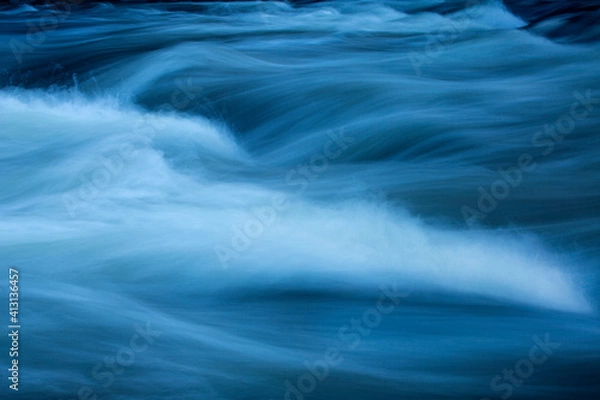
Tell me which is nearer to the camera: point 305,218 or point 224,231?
point 224,231

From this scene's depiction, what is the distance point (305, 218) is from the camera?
14.6ft

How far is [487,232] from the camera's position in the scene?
409 centimetres

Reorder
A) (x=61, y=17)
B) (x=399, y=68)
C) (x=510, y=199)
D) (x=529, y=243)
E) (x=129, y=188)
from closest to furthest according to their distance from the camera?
1. (x=529, y=243)
2. (x=510, y=199)
3. (x=129, y=188)
4. (x=399, y=68)
5. (x=61, y=17)

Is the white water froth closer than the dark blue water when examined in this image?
No

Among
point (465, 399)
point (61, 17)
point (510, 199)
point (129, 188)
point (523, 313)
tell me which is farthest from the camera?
point (61, 17)

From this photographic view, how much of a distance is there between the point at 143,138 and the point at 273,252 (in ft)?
6.63

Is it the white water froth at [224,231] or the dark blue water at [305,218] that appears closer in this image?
the dark blue water at [305,218]

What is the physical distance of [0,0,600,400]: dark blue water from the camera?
3.06m

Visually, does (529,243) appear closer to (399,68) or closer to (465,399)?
(465,399)

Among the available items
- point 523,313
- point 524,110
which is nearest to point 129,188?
point 523,313

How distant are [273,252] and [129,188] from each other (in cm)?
125

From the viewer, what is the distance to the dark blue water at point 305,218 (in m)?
3.06

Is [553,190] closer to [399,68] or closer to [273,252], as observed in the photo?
[273,252]

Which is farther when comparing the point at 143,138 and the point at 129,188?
the point at 143,138
